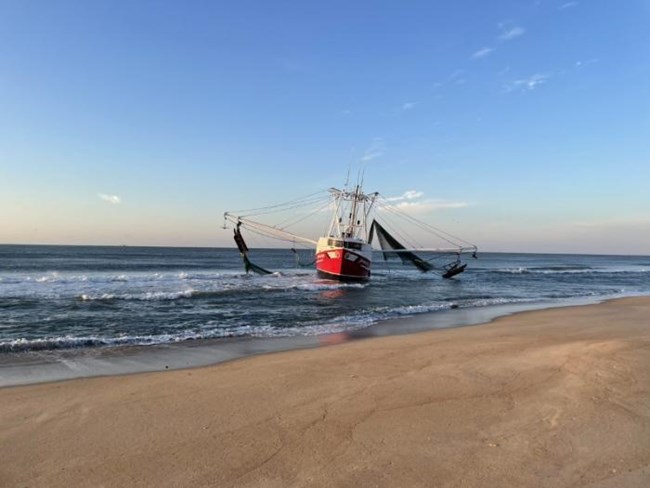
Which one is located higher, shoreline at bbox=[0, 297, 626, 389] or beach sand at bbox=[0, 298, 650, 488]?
beach sand at bbox=[0, 298, 650, 488]

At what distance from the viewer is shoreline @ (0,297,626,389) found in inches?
360

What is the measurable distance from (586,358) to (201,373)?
743 centimetres

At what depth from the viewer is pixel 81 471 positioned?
4578 millimetres

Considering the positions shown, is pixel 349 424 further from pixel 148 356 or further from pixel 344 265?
pixel 344 265

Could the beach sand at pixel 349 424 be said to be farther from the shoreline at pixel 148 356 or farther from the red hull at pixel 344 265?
the red hull at pixel 344 265

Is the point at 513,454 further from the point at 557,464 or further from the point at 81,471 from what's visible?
the point at 81,471

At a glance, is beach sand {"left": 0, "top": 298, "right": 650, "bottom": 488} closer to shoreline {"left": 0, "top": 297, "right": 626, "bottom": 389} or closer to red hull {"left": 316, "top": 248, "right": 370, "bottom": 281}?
shoreline {"left": 0, "top": 297, "right": 626, "bottom": 389}

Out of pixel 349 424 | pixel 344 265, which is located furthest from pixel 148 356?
pixel 344 265

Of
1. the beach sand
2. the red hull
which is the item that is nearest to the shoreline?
A: the beach sand

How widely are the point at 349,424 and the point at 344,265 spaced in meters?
33.4

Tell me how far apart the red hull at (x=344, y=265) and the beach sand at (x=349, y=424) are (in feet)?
97.1

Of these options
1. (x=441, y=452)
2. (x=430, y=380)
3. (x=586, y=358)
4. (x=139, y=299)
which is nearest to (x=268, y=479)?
(x=441, y=452)

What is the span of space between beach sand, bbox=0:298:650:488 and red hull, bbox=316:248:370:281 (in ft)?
97.1

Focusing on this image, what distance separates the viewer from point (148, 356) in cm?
1087
